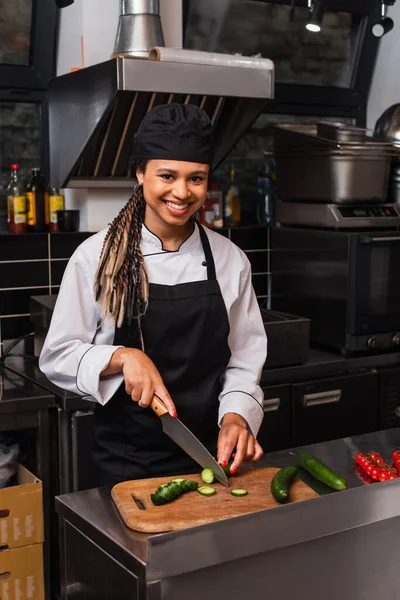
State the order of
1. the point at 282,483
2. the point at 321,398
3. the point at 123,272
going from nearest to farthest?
the point at 282,483
the point at 123,272
the point at 321,398

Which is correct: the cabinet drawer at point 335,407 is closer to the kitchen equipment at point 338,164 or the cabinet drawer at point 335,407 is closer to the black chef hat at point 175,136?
the kitchen equipment at point 338,164

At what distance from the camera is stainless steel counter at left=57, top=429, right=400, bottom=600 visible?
4.81 ft

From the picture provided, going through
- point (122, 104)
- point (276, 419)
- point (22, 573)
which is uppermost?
point (122, 104)

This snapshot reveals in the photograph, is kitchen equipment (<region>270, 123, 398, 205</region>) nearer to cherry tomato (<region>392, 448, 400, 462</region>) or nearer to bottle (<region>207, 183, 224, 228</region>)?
bottle (<region>207, 183, 224, 228</region>)

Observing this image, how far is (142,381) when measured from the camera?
5.79ft

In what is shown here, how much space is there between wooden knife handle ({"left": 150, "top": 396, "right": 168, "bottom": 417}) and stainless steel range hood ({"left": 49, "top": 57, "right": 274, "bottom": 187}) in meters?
1.42

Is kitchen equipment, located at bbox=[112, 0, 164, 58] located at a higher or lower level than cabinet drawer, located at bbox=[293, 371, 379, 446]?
higher

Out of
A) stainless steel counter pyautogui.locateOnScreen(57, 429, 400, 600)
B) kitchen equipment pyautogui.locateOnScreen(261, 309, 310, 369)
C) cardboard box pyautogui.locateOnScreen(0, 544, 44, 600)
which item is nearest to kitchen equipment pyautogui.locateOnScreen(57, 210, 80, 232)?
kitchen equipment pyautogui.locateOnScreen(261, 309, 310, 369)

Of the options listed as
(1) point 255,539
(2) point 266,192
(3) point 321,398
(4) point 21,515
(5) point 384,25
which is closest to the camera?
(1) point 255,539

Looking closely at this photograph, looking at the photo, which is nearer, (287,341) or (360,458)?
(360,458)

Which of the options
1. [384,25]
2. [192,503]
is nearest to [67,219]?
[384,25]

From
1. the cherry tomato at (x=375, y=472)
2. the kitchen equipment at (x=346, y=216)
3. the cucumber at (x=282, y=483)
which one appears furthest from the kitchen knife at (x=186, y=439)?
the kitchen equipment at (x=346, y=216)

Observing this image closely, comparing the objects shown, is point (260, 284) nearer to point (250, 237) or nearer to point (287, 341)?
point (250, 237)

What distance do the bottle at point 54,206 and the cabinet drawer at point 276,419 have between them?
1.07 meters
